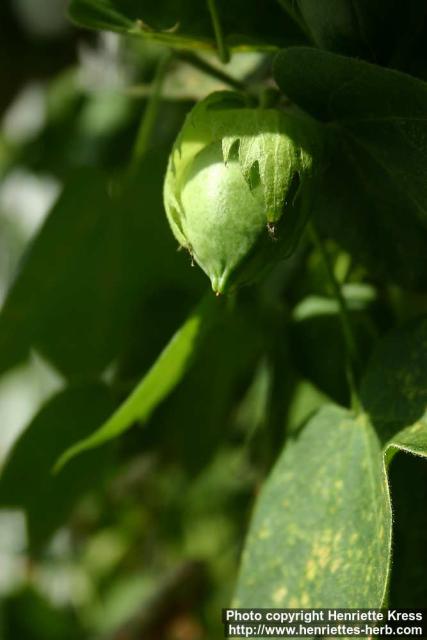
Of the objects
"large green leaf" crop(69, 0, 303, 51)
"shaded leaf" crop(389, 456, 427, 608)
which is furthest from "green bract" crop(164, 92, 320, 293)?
"shaded leaf" crop(389, 456, 427, 608)

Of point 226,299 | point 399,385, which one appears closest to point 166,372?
point 226,299

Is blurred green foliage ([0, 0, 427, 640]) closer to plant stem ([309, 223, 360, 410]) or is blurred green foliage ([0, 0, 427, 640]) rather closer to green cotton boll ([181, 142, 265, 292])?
plant stem ([309, 223, 360, 410])

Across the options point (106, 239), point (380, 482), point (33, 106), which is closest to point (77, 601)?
point (33, 106)

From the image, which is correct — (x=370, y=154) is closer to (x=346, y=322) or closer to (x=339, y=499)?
(x=346, y=322)

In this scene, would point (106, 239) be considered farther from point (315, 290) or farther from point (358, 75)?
point (358, 75)

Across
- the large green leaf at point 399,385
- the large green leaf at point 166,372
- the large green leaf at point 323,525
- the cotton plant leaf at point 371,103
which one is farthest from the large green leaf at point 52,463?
the cotton plant leaf at point 371,103
